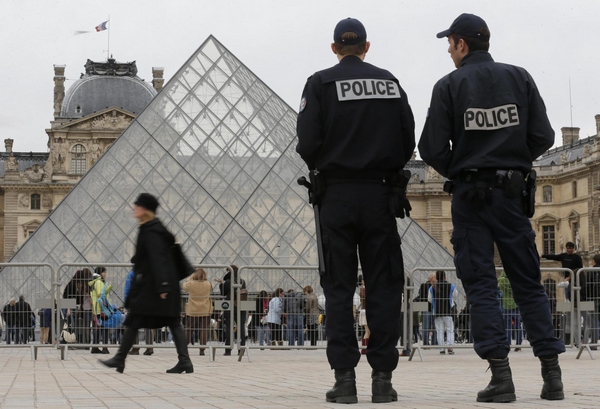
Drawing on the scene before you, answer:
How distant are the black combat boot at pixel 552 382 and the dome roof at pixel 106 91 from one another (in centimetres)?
6594

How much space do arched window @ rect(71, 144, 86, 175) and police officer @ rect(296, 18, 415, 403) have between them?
6365 cm

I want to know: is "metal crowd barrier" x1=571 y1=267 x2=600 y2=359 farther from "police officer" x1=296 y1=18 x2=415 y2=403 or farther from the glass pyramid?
the glass pyramid

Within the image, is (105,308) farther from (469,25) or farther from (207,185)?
(207,185)

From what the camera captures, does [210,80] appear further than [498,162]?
Yes

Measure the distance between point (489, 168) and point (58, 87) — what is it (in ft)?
Result: 242

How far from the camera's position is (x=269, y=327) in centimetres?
1122

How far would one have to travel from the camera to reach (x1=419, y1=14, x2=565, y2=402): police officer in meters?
4.95

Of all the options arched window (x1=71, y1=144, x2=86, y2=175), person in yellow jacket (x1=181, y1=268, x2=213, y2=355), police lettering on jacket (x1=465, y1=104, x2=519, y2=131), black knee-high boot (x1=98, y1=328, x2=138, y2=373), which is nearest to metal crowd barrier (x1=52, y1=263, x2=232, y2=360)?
person in yellow jacket (x1=181, y1=268, x2=213, y2=355)

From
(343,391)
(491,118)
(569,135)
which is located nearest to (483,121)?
(491,118)

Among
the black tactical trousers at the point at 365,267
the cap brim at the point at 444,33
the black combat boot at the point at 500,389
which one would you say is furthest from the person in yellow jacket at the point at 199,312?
the black combat boot at the point at 500,389

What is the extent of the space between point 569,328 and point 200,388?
6751 mm

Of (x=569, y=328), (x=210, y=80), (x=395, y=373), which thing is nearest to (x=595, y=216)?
(x=210, y=80)

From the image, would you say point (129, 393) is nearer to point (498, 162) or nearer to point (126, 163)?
point (498, 162)

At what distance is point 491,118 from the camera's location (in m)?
5.04
